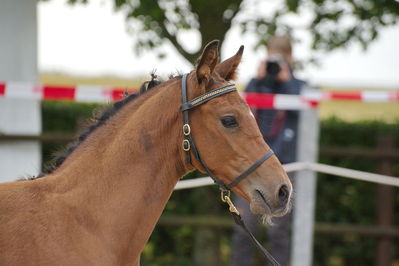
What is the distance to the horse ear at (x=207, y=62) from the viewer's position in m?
3.01

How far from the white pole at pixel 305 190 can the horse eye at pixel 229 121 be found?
8.03 feet

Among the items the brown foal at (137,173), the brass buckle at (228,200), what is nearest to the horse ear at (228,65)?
the brown foal at (137,173)

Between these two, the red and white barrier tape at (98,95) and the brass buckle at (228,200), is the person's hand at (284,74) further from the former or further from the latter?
the brass buckle at (228,200)

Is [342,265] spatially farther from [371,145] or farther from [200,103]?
[200,103]

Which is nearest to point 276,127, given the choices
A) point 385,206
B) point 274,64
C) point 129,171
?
point 274,64

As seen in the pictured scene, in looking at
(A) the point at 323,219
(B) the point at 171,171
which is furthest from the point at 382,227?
(B) the point at 171,171

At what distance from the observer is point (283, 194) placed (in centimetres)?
301

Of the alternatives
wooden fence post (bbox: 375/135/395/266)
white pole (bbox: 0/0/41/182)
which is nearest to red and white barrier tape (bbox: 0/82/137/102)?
white pole (bbox: 0/0/41/182)

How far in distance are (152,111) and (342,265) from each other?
4.98 meters

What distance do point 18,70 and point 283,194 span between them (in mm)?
3594

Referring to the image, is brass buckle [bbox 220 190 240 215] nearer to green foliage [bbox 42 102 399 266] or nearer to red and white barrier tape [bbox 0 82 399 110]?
red and white barrier tape [bbox 0 82 399 110]

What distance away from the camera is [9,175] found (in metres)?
5.67

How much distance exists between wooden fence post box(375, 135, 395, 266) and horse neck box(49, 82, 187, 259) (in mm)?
3991

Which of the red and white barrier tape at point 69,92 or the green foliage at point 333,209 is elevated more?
the red and white barrier tape at point 69,92
